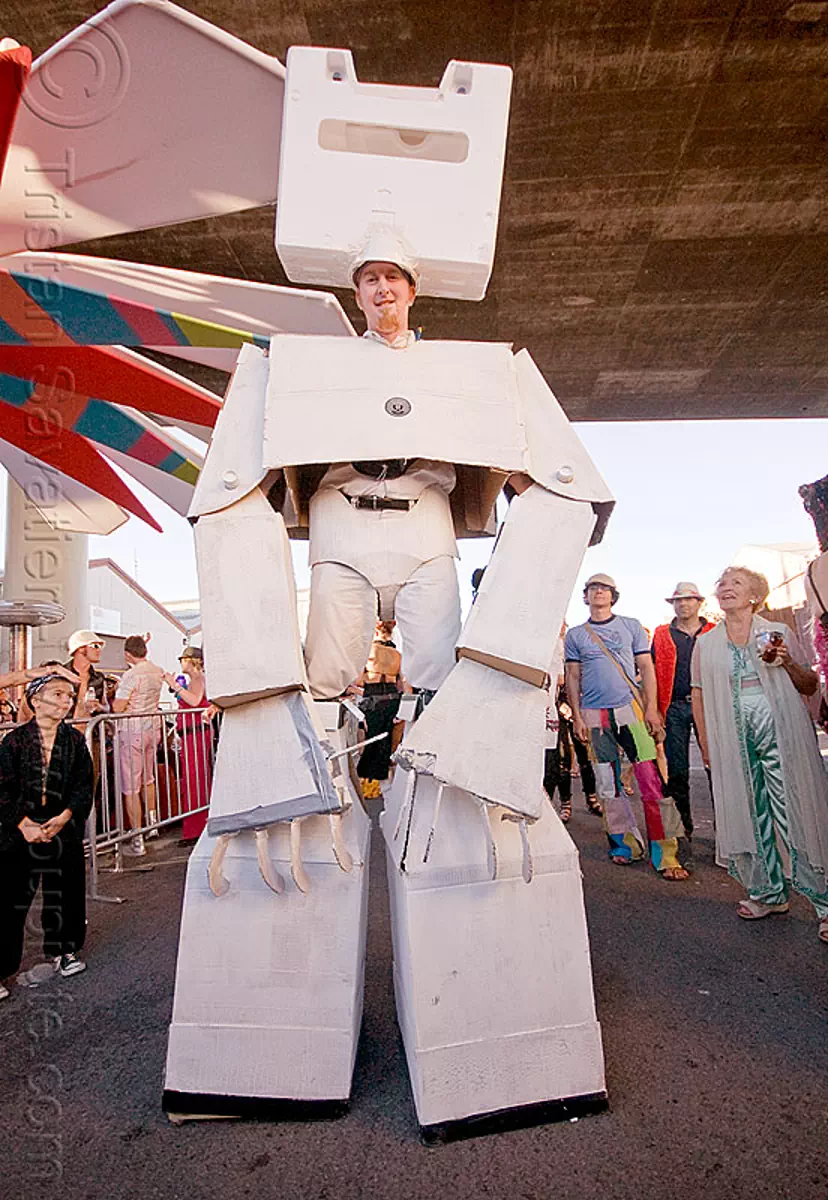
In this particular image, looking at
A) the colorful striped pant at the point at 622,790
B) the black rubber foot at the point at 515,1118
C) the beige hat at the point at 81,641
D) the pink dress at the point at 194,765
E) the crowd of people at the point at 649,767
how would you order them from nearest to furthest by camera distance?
the black rubber foot at the point at 515,1118
the crowd of people at the point at 649,767
the colorful striped pant at the point at 622,790
the beige hat at the point at 81,641
the pink dress at the point at 194,765

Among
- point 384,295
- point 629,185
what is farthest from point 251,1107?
point 629,185

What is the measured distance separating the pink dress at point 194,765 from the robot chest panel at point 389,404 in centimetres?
385

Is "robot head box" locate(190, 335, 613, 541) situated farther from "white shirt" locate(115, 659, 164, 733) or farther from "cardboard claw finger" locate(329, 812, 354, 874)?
"white shirt" locate(115, 659, 164, 733)

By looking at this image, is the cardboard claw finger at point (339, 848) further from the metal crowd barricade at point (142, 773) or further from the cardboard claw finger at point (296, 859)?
the metal crowd barricade at point (142, 773)

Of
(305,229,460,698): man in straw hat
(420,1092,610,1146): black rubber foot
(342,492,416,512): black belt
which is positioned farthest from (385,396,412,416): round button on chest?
(420,1092,610,1146): black rubber foot

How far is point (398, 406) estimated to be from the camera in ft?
5.87

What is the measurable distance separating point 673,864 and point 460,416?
2795 mm

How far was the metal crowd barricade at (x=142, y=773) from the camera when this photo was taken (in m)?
4.30

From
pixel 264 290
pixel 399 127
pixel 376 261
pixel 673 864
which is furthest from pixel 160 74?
pixel 673 864

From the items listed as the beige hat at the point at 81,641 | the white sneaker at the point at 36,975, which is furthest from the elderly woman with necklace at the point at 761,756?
the beige hat at the point at 81,641

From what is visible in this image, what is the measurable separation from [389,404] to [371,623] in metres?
0.59

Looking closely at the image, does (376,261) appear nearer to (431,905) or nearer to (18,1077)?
(431,905)

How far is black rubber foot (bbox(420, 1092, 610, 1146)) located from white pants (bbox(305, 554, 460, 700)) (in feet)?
3.18

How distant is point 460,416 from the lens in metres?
1.81
